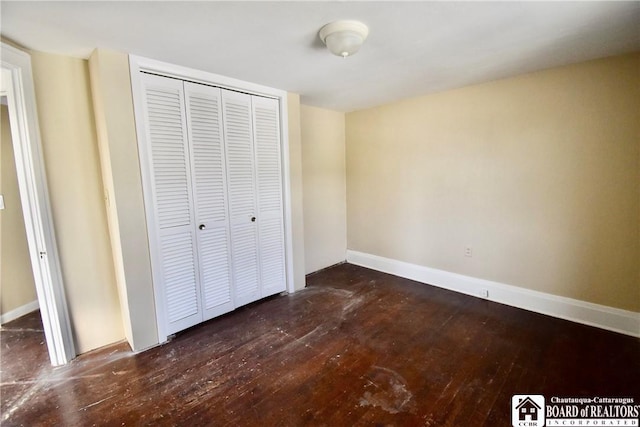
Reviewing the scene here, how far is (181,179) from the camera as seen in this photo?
7.84 feet

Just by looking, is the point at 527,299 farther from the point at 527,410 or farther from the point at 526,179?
the point at 527,410

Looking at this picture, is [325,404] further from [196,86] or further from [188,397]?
[196,86]

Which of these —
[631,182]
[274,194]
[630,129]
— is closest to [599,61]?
[630,129]

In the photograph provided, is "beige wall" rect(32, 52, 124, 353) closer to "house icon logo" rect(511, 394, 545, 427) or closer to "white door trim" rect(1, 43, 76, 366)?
"white door trim" rect(1, 43, 76, 366)

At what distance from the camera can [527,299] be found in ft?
9.07

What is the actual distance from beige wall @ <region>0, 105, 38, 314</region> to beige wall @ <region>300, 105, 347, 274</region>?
3014 mm

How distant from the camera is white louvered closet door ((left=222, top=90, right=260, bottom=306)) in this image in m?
2.69

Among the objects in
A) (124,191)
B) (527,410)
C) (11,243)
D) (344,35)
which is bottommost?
(527,410)

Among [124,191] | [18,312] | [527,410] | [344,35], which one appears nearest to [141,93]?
[124,191]

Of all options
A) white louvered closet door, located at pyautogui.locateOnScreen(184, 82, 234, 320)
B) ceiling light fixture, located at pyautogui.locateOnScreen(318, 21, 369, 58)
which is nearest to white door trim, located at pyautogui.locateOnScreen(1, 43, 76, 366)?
white louvered closet door, located at pyautogui.locateOnScreen(184, 82, 234, 320)

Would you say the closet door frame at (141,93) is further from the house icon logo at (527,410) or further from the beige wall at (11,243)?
the house icon logo at (527,410)

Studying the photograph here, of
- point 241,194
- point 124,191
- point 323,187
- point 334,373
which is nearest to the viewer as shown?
point 334,373

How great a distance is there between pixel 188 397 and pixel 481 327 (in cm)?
238

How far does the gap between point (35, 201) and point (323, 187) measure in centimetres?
291
